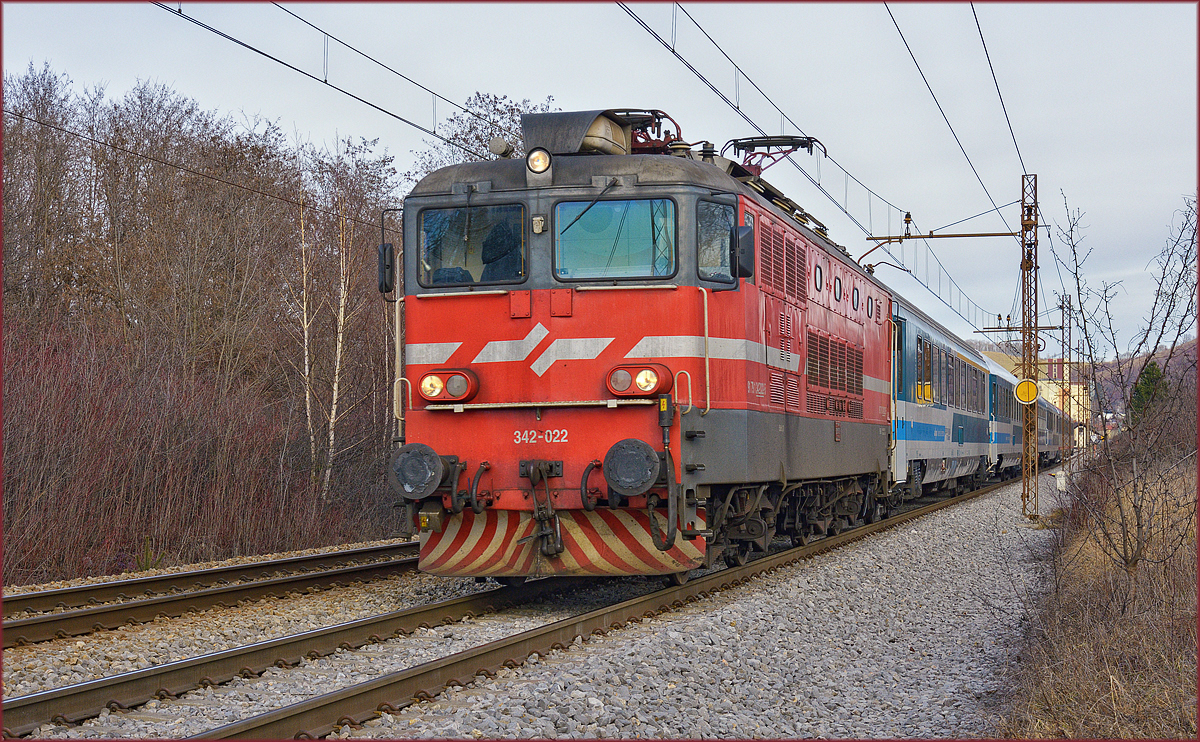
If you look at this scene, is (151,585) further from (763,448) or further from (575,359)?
(763,448)

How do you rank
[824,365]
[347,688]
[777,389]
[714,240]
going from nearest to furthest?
[347,688] < [714,240] < [777,389] < [824,365]

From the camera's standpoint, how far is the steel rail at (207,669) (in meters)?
5.38

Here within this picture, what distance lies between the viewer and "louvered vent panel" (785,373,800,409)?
10.5m

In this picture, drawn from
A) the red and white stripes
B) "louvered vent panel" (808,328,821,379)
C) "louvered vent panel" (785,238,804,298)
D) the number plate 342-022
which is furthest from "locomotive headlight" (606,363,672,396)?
"louvered vent panel" (808,328,821,379)

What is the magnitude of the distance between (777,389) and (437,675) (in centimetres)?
501

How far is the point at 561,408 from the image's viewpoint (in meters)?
8.55

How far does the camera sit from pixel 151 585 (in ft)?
33.6

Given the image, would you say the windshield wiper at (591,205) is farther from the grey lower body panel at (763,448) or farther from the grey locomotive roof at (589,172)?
the grey lower body panel at (763,448)

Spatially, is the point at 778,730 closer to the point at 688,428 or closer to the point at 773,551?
the point at 688,428

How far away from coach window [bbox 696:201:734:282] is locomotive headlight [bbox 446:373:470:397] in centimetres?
215

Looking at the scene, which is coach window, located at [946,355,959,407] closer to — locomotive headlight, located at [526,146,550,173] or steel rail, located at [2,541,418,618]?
steel rail, located at [2,541,418,618]

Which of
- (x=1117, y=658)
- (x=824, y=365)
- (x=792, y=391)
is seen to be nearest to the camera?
(x=1117, y=658)

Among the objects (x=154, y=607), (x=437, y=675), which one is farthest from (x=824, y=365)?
(x=154, y=607)

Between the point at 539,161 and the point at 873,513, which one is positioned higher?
the point at 539,161
